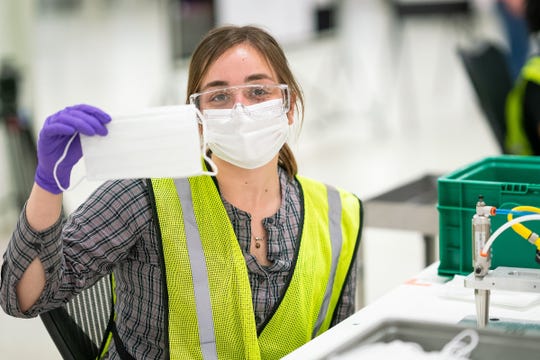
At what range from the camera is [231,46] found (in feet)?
6.22

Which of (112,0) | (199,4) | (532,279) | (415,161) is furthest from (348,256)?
(415,161)

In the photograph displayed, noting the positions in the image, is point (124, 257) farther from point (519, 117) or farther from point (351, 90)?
point (351, 90)

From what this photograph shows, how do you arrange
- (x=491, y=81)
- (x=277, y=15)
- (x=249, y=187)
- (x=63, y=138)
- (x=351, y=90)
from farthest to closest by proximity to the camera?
(x=351, y=90)
(x=277, y=15)
(x=491, y=81)
(x=249, y=187)
(x=63, y=138)

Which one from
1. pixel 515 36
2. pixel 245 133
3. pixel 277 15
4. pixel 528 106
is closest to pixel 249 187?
pixel 245 133

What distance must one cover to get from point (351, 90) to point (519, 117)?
15.2 feet

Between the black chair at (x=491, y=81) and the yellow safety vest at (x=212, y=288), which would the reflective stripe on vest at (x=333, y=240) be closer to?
the yellow safety vest at (x=212, y=288)

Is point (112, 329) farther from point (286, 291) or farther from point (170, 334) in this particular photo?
point (286, 291)

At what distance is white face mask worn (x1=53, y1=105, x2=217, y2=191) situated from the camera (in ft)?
5.17

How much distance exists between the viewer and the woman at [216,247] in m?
1.74

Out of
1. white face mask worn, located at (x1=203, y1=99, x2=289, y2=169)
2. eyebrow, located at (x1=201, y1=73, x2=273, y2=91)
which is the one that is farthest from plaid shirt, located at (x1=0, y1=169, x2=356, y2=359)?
eyebrow, located at (x1=201, y1=73, x2=273, y2=91)

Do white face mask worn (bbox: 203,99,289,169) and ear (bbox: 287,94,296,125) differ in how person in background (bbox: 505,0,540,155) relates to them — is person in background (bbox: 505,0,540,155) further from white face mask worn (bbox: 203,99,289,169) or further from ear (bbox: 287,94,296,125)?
white face mask worn (bbox: 203,99,289,169)

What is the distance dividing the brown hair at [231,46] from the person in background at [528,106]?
150cm

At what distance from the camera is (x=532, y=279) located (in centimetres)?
179

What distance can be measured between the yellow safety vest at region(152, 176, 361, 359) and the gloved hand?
0.27 meters
